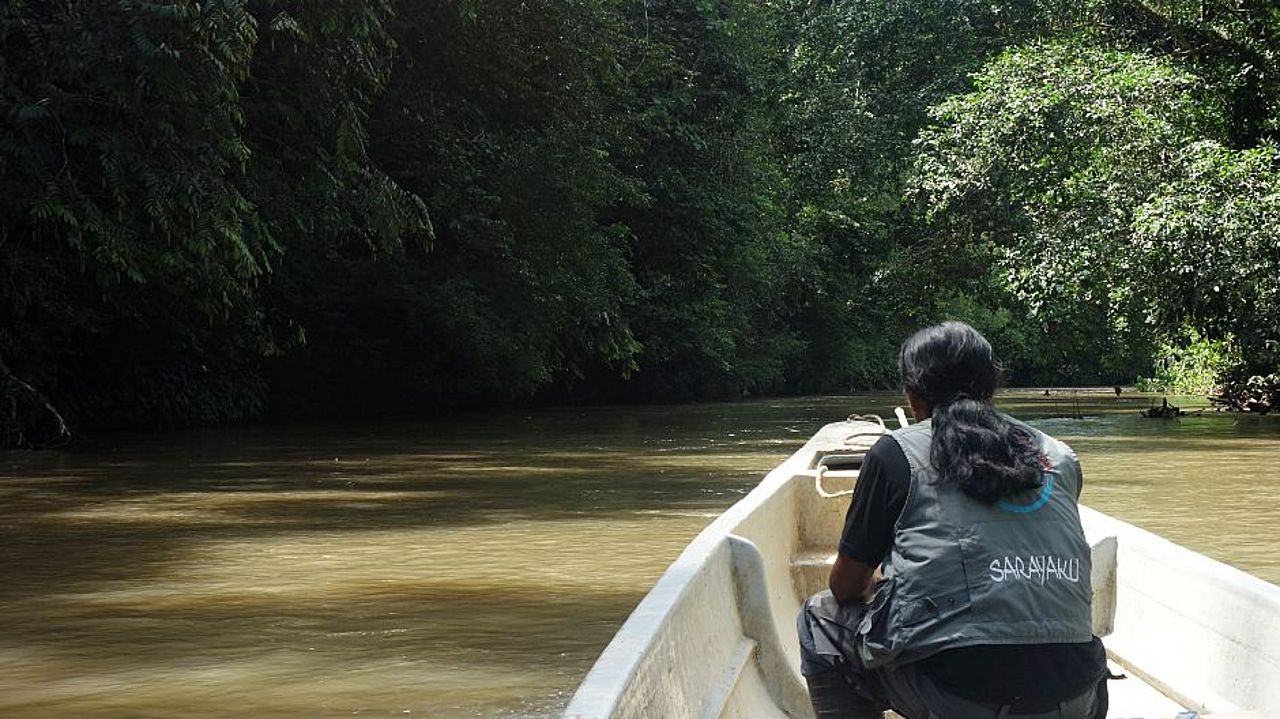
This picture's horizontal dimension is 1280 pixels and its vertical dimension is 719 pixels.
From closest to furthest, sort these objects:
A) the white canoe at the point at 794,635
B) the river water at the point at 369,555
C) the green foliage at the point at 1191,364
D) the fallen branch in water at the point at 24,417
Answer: the white canoe at the point at 794,635 → the river water at the point at 369,555 → the fallen branch in water at the point at 24,417 → the green foliage at the point at 1191,364

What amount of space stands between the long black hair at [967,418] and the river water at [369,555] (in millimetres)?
2508

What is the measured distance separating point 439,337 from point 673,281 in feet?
27.4

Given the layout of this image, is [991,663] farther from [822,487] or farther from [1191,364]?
[1191,364]

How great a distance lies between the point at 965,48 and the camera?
29.2 metres

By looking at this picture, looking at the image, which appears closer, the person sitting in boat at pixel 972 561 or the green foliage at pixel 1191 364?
the person sitting in boat at pixel 972 561

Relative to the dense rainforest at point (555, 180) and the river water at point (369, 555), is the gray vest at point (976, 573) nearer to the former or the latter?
the river water at point (369, 555)

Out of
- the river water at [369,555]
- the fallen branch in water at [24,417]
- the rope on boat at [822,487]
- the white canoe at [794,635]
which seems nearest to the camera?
the white canoe at [794,635]

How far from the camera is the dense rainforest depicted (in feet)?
49.3

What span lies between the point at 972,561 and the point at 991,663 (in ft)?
0.66

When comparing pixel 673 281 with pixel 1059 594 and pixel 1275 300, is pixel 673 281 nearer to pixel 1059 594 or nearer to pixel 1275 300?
pixel 1275 300

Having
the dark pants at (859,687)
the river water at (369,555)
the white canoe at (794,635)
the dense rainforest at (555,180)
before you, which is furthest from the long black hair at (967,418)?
the dense rainforest at (555,180)

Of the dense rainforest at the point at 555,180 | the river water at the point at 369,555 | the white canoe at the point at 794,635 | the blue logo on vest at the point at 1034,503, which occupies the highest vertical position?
the dense rainforest at the point at 555,180

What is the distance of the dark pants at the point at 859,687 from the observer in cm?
328

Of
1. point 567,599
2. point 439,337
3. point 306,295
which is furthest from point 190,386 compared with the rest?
point 567,599
